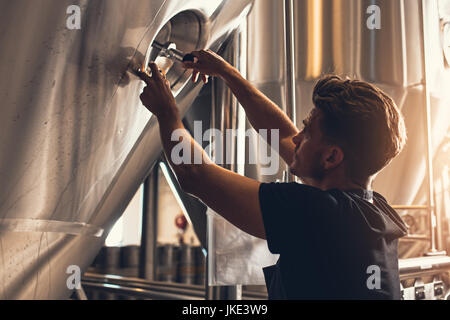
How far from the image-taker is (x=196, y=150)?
77 cm

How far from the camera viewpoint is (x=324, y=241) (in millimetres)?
702

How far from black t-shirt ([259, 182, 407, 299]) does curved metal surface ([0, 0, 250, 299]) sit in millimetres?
329

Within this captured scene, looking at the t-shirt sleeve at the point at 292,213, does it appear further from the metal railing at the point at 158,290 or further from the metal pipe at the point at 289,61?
the metal railing at the point at 158,290

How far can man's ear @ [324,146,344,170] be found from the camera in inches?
29.5

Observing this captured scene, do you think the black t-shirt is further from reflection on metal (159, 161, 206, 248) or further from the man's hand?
reflection on metal (159, 161, 206, 248)

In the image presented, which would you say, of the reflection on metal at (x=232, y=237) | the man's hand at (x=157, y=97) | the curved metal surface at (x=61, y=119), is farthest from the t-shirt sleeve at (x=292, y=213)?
the reflection on metal at (x=232, y=237)

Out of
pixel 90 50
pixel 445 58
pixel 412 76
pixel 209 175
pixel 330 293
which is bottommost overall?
pixel 330 293

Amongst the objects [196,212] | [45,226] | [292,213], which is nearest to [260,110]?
[292,213]

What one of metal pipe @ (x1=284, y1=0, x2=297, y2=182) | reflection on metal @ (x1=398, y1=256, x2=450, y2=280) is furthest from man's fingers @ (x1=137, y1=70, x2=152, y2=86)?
reflection on metal @ (x1=398, y1=256, x2=450, y2=280)

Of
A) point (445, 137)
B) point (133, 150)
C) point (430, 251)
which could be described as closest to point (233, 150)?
point (133, 150)

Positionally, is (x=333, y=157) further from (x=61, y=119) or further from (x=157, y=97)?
(x=61, y=119)

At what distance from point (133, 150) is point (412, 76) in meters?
0.80

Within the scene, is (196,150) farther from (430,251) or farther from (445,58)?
(445,58)

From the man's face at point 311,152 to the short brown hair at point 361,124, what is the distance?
15mm
